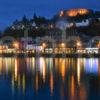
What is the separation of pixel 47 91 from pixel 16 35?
85.7 m

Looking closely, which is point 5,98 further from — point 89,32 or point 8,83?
point 89,32

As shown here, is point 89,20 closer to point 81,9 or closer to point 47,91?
point 81,9

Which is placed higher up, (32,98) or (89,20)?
(89,20)

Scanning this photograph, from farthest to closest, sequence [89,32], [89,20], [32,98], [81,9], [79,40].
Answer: [81,9] < [89,20] < [89,32] < [79,40] < [32,98]

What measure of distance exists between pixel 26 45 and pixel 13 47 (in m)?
3.93

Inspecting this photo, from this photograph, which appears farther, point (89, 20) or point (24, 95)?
point (89, 20)

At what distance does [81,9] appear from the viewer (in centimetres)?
11388

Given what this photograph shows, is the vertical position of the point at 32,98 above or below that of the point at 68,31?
below

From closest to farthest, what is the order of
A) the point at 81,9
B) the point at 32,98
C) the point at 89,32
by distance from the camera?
1. the point at 32,98
2. the point at 89,32
3. the point at 81,9

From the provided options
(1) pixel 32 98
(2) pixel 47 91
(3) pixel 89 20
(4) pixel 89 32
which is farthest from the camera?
(3) pixel 89 20

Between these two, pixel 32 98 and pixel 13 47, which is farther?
pixel 13 47

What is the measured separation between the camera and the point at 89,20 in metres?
107

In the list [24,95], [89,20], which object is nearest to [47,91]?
[24,95]

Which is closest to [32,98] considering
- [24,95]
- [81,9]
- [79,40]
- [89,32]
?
[24,95]
